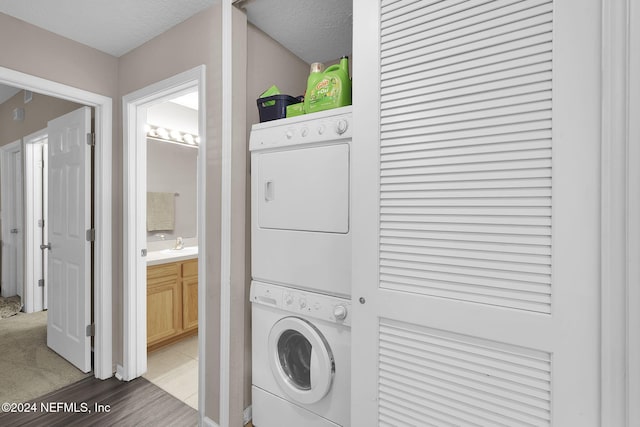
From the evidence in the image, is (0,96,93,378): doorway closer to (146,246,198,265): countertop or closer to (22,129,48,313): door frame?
(22,129,48,313): door frame

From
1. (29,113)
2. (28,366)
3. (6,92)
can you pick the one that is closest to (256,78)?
(28,366)

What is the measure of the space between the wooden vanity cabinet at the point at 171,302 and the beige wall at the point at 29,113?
1.56m

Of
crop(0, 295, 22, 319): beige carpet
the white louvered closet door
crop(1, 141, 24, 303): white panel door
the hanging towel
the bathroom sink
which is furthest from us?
crop(1, 141, 24, 303): white panel door

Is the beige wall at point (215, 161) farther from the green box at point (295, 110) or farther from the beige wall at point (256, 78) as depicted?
the green box at point (295, 110)

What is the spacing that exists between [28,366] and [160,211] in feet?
5.19

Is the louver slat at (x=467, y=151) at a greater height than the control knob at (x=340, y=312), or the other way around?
the louver slat at (x=467, y=151)

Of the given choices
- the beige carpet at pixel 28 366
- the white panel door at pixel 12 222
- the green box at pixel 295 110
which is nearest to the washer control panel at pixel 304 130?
the green box at pixel 295 110

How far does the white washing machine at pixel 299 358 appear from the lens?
138 cm

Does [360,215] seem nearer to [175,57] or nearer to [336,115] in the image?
[336,115]

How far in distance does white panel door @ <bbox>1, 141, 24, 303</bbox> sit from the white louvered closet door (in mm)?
4542

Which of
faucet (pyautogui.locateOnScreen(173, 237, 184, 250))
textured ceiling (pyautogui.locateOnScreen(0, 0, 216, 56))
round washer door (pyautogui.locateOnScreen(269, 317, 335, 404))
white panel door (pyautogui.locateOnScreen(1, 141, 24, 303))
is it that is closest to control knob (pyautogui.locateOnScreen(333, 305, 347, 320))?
round washer door (pyautogui.locateOnScreen(269, 317, 335, 404))

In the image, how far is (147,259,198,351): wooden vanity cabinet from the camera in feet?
8.39

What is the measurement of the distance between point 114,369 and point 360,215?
2413mm

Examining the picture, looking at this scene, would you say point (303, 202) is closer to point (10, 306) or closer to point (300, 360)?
point (300, 360)
